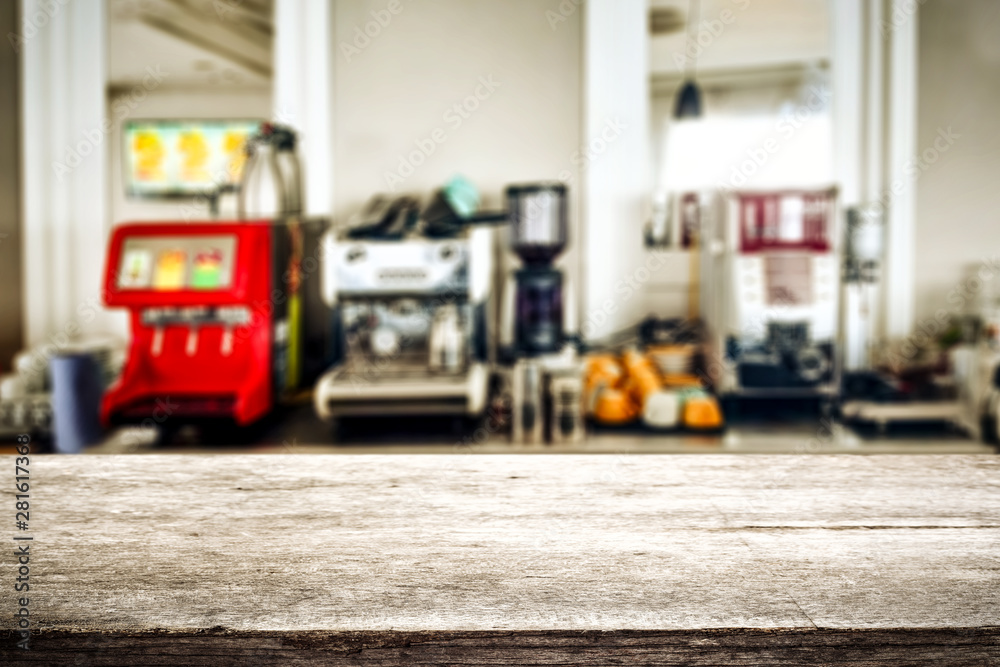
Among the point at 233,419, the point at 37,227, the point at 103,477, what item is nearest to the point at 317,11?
the point at 37,227

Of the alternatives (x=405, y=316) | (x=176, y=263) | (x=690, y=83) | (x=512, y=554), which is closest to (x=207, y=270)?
(x=176, y=263)

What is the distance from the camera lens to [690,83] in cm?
425

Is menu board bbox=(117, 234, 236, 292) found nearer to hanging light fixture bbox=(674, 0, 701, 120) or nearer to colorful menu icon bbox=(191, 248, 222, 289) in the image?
colorful menu icon bbox=(191, 248, 222, 289)

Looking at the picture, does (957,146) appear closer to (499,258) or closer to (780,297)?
(780,297)

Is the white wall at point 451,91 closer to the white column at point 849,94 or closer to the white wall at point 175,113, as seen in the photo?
the white column at point 849,94

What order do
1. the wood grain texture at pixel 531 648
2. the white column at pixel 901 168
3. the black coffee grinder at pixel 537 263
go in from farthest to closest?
the white column at pixel 901 168, the black coffee grinder at pixel 537 263, the wood grain texture at pixel 531 648

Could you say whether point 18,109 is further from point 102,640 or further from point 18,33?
point 102,640

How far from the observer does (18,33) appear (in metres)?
3.36

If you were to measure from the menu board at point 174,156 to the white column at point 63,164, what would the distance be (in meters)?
2.45

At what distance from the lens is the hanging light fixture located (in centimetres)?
420

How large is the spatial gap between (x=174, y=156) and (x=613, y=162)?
3979 millimetres

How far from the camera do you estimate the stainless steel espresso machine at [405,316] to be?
2.37m

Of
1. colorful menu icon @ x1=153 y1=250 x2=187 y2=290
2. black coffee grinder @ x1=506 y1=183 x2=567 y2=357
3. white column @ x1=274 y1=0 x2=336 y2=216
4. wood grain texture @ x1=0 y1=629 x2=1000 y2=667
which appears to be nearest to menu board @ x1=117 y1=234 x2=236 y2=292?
colorful menu icon @ x1=153 y1=250 x2=187 y2=290

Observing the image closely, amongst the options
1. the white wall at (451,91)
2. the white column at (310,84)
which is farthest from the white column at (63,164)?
the white wall at (451,91)
